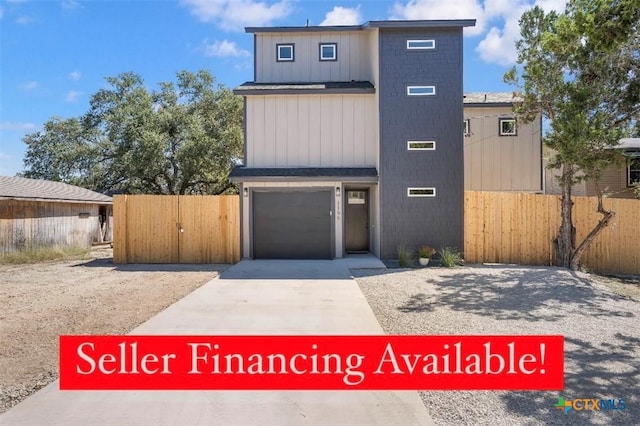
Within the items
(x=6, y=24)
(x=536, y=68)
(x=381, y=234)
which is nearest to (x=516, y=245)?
(x=381, y=234)

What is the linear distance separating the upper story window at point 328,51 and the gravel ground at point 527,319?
7.60 m

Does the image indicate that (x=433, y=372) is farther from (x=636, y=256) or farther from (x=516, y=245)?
(x=636, y=256)

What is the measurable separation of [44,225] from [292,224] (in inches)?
378

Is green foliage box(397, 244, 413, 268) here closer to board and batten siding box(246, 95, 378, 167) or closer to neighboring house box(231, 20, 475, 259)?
neighboring house box(231, 20, 475, 259)

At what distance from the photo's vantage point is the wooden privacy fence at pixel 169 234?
11141 mm

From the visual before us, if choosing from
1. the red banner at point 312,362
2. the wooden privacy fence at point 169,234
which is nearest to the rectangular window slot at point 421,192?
the wooden privacy fence at point 169,234

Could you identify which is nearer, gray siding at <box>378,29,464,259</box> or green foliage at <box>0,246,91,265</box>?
gray siding at <box>378,29,464,259</box>

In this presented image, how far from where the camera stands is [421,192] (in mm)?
11062

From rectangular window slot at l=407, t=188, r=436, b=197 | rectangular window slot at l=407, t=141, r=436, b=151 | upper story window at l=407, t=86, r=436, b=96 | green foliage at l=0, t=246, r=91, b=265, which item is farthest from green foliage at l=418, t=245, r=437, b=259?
green foliage at l=0, t=246, r=91, b=265

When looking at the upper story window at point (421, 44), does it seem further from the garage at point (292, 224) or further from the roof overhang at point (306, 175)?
the garage at point (292, 224)

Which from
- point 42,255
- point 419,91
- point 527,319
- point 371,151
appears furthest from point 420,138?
point 42,255

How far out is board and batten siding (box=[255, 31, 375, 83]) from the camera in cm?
1270

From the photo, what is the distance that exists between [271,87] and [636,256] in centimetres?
1148

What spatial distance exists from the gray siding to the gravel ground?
65.5 inches
